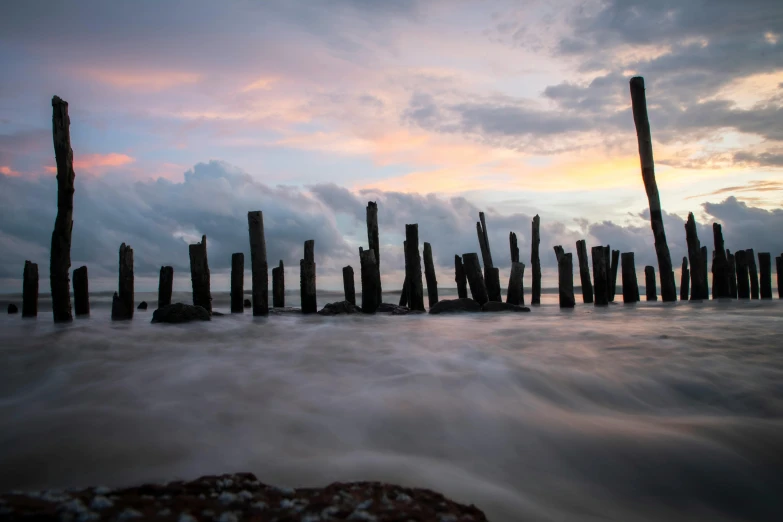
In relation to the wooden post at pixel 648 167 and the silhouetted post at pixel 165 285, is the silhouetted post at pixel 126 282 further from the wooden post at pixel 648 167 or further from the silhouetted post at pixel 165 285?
the wooden post at pixel 648 167

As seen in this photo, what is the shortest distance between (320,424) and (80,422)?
4.14 feet

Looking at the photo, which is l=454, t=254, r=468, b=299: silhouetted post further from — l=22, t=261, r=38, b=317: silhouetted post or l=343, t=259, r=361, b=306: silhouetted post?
l=22, t=261, r=38, b=317: silhouetted post

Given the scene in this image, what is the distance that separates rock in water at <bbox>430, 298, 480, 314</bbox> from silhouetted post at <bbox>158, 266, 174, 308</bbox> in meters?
6.41

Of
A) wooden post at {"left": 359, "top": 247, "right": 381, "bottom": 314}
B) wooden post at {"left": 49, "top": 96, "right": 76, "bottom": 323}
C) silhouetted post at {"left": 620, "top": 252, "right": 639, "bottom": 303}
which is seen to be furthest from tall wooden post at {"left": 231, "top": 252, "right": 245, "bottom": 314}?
silhouetted post at {"left": 620, "top": 252, "right": 639, "bottom": 303}

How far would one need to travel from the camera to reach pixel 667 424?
2621 mm

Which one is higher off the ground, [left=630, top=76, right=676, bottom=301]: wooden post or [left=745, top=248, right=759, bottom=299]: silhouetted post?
[left=630, top=76, right=676, bottom=301]: wooden post

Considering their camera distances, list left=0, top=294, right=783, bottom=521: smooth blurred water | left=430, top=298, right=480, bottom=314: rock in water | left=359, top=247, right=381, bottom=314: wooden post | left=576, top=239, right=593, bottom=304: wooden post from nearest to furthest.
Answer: left=0, top=294, right=783, bottom=521: smooth blurred water < left=430, top=298, right=480, bottom=314: rock in water < left=359, top=247, right=381, bottom=314: wooden post < left=576, top=239, right=593, bottom=304: wooden post

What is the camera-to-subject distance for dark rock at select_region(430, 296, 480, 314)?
38.8ft

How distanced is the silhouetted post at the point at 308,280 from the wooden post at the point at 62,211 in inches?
197

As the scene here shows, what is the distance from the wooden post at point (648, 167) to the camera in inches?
483

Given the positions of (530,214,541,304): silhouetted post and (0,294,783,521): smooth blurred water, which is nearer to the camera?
(0,294,783,521): smooth blurred water

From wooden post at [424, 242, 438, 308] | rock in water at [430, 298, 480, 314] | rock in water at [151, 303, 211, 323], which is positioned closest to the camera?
rock in water at [151, 303, 211, 323]

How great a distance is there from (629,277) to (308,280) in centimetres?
891

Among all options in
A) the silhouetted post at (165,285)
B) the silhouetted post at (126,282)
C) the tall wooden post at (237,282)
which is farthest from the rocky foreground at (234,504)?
the tall wooden post at (237,282)
